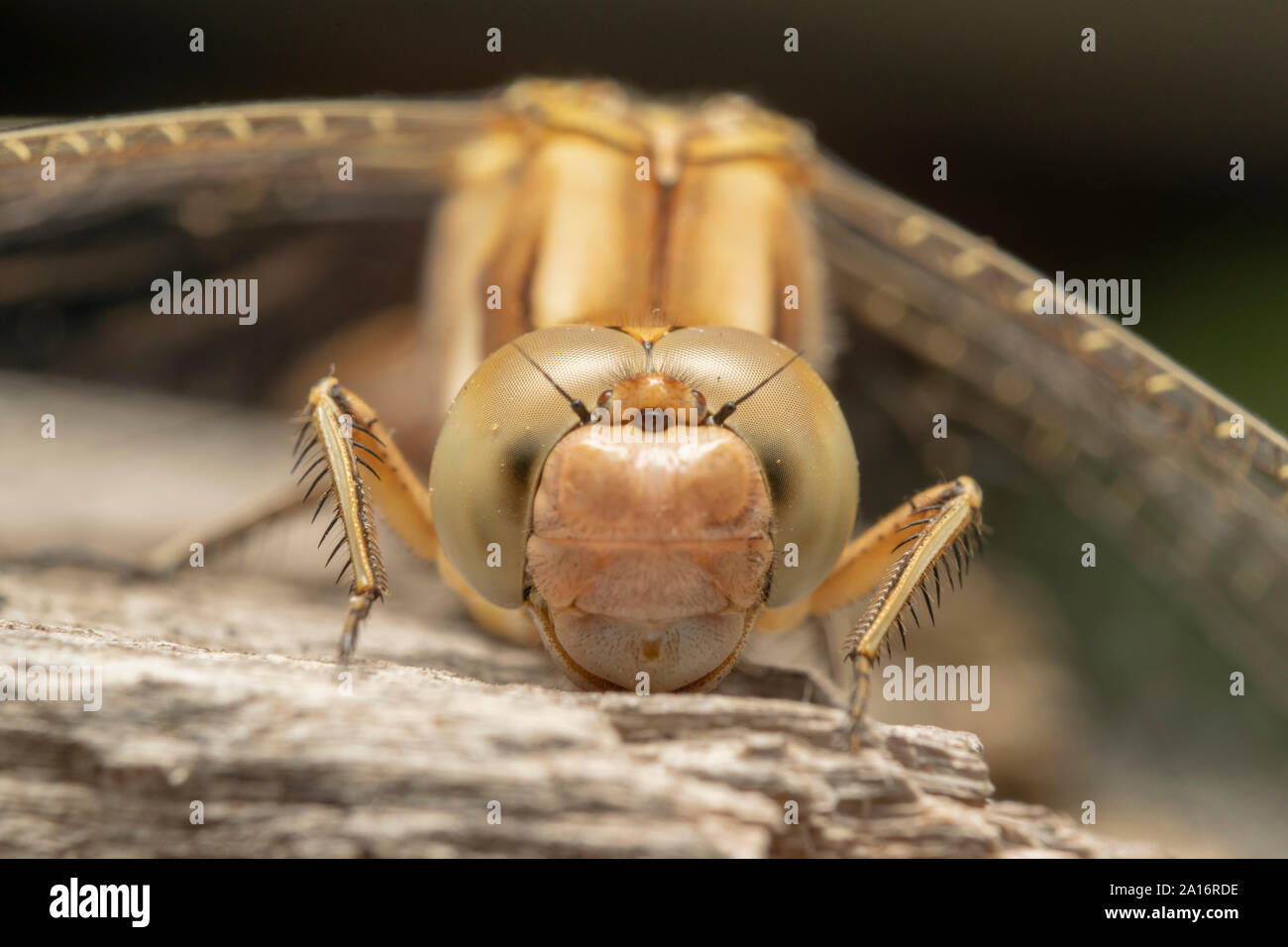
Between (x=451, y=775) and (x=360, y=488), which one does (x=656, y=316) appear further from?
(x=451, y=775)

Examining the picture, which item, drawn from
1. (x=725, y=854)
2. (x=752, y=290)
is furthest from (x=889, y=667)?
(x=725, y=854)

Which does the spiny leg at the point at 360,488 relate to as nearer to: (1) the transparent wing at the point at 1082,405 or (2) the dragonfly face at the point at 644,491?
(2) the dragonfly face at the point at 644,491

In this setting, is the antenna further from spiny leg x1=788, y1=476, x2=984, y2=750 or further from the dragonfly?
spiny leg x1=788, y1=476, x2=984, y2=750

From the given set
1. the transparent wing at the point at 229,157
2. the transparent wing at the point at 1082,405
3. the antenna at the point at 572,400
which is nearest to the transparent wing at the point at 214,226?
the transparent wing at the point at 229,157

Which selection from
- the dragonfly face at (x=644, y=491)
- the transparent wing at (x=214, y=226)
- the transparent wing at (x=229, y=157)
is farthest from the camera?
the transparent wing at (x=214, y=226)

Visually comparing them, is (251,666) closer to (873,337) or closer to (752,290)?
(752,290)
